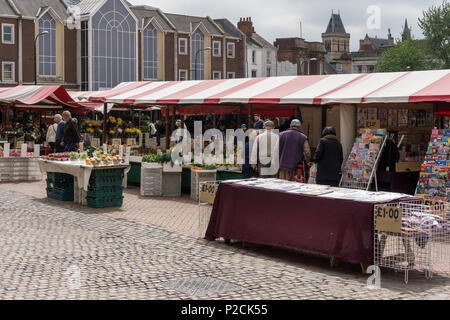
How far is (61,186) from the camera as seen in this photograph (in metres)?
14.6

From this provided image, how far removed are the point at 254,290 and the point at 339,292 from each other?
0.91 m

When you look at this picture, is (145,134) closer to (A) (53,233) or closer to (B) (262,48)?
(A) (53,233)

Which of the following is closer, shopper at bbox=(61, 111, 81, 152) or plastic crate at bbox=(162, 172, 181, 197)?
plastic crate at bbox=(162, 172, 181, 197)

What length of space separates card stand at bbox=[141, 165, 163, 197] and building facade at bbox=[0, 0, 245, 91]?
3238 centimetres

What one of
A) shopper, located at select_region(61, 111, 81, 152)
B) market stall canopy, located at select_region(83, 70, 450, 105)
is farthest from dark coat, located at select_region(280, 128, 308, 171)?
shopper, located at select_region(61, 111, 81, 152)

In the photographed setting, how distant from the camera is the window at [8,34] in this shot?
4909cm

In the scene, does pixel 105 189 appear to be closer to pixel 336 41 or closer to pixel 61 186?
pixel 61 186

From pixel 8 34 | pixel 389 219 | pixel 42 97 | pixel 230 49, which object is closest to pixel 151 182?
pixel 42 97

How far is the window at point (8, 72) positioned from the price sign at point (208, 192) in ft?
141

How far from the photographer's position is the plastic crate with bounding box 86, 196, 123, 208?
44.5 feet

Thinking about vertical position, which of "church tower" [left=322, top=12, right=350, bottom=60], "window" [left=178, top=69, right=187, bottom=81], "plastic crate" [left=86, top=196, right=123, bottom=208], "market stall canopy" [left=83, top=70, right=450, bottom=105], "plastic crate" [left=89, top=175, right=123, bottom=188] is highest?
"church tower" [left=322, top=12, right=350, bottom=60]

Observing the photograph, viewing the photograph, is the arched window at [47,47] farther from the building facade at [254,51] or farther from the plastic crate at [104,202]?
the plastic crate at [104,202]

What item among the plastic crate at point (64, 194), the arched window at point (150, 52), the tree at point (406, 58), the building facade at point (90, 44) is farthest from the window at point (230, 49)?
the plastic crate at point (64, 194)

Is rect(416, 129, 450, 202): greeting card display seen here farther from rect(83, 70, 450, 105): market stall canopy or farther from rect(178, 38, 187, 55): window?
rect(178, 38, 187, 55): window
